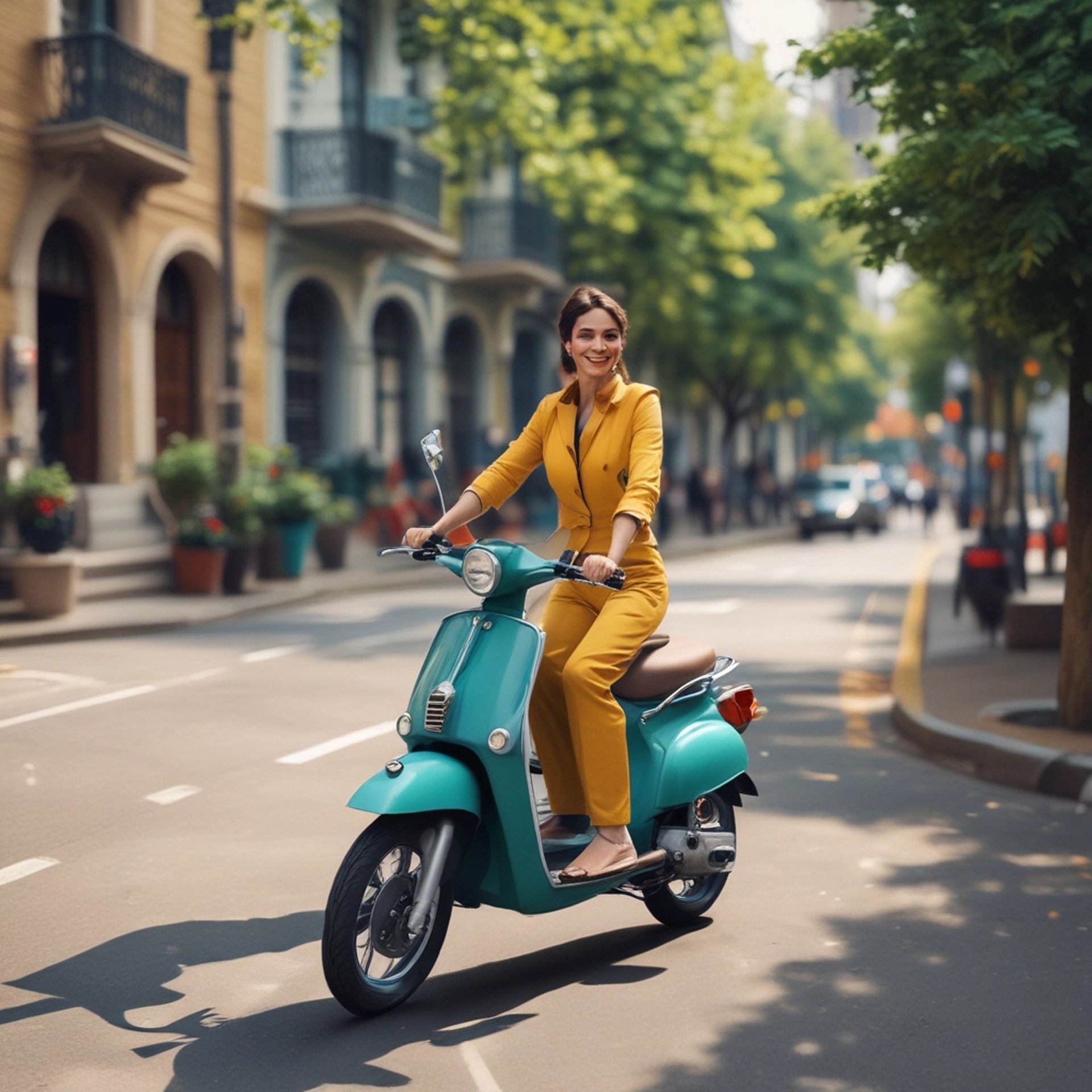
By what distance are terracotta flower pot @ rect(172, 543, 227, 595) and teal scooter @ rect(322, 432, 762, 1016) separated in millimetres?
12850

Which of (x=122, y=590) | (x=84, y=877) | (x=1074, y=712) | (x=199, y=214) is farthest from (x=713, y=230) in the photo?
(x=84, y=877)

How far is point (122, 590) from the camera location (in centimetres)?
1666

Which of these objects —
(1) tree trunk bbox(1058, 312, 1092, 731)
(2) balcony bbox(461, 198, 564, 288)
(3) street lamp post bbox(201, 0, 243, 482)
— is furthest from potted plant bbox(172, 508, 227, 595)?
(2) balcony bbox(461, 198, 564, 288)

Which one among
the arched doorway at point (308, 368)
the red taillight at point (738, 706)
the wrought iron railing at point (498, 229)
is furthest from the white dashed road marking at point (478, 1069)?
the wrought iron railing at point (498, 229)

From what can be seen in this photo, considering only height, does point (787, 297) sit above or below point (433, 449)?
above

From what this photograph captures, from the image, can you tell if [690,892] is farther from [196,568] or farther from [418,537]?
[196,568]

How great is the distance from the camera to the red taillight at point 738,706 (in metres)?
5.31

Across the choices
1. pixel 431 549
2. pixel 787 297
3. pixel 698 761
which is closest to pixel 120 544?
pixel 698 761

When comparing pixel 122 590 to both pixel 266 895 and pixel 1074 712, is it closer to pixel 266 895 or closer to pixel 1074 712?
pixel 1074 712

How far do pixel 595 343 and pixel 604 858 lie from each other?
1514 millimetres

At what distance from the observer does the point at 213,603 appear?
16438 mm

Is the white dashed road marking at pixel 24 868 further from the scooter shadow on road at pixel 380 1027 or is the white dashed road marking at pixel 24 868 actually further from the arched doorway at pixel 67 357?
the arched doorway at pixel 67 357

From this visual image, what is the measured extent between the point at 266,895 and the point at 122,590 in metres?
11.7

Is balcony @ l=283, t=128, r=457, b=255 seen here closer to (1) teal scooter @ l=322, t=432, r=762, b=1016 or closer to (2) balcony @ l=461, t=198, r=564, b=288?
(2) balcony @ l=461, t=198, r=564, b=288
